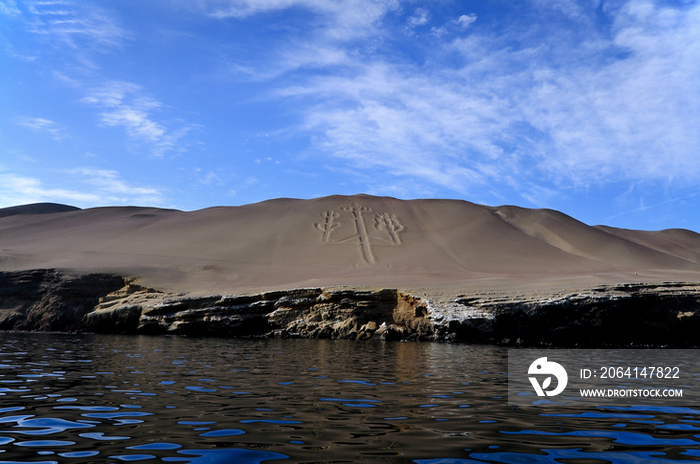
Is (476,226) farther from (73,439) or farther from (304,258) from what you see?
(73,439)

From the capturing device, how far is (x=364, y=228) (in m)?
54.8

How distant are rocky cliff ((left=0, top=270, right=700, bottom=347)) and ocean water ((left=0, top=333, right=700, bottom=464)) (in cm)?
1171

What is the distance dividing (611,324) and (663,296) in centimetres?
271

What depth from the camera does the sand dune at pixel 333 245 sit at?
116ft

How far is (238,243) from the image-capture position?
47.8 metres

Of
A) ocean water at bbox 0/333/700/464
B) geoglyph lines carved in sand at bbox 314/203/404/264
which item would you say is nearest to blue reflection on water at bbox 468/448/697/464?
ocean water at bbox 0/333/700/464

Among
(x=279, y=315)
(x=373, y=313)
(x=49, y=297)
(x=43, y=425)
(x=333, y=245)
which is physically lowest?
(x=43, y=425)

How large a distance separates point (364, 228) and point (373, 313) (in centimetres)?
3154

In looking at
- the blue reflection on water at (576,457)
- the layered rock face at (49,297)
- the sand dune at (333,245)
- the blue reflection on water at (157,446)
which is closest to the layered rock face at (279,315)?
the layered rock face at (49,297)

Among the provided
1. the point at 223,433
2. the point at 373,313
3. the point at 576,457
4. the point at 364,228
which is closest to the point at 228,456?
the point at 223,433

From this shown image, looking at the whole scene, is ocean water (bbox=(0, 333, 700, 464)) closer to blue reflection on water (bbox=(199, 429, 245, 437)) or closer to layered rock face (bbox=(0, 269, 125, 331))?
blue reflection on water (bbox=(199, 429, 245, 437))

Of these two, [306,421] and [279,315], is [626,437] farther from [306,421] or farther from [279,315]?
[279,315]

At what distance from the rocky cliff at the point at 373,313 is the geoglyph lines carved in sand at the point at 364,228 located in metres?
18.7

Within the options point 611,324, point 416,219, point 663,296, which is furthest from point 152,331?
point 416,219
